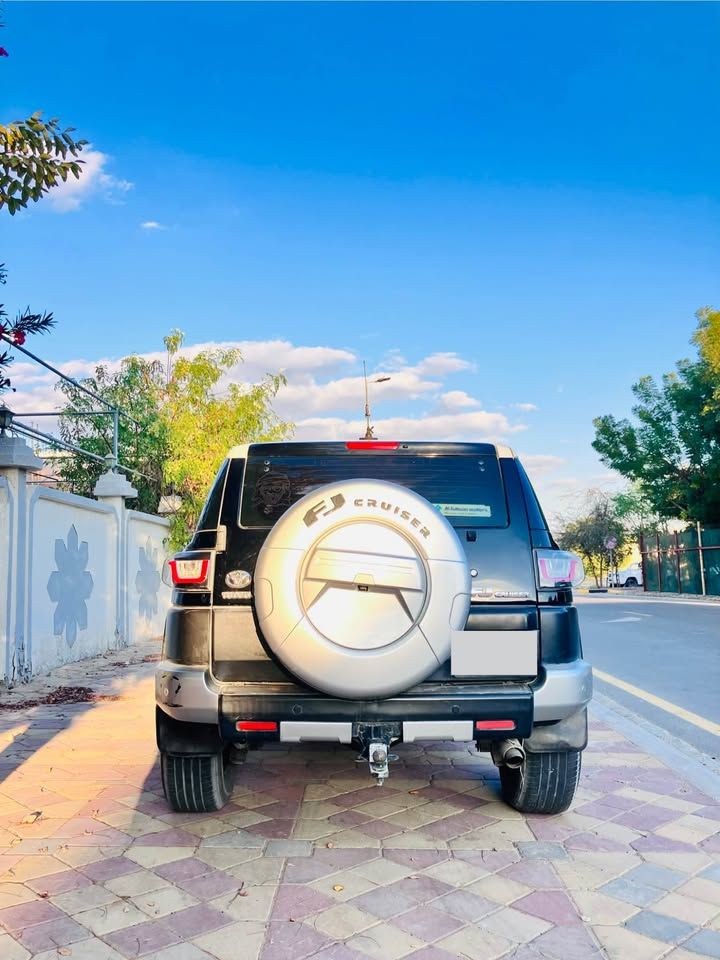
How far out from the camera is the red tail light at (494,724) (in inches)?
129

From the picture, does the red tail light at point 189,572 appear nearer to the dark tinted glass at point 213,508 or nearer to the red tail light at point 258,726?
the dark tinted glass at point 213,508

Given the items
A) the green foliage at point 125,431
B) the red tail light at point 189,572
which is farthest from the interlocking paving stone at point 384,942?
the green foliage at point 125,431

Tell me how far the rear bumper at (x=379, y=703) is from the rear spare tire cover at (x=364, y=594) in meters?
0.15

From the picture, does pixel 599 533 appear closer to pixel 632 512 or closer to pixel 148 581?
Result: pixel 632 512

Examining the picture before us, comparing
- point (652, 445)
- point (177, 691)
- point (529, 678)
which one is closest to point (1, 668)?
point (177, 691)

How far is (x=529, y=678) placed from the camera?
3.35 metres

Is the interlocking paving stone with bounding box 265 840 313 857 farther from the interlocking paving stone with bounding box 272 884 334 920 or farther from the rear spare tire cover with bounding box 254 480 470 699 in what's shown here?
the rear spare tire cover with bounding box 254 480 470 699

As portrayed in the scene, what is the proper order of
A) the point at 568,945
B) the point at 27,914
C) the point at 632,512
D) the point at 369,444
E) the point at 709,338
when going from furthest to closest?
the point at 632,512
the point at 709,338
the point at 369,444
the point at 27,914
the point at 568,945

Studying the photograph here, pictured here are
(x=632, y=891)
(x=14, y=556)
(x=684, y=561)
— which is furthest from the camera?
(x=684, y=561)

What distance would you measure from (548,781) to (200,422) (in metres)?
13.8

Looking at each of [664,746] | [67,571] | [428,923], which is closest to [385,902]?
[428,923]

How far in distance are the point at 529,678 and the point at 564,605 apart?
14.0 inches

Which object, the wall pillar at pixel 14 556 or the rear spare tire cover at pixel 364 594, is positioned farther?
the wall pillar at pixel 14 556

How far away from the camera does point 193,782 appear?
377 cm
